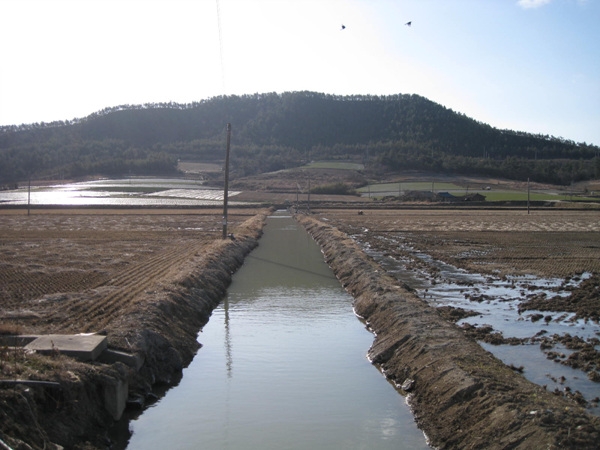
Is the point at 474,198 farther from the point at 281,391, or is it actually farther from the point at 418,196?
the point at 281,391

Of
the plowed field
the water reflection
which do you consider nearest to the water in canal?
the plowed field

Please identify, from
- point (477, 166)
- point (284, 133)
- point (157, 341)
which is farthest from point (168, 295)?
point (284, 133)

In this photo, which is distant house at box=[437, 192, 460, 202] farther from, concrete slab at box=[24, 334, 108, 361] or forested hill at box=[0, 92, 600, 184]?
concrete slab at box=[24, 334, 108, 361]

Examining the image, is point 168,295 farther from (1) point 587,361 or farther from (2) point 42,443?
(1) point 587,361

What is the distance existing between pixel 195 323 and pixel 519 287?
401 inches

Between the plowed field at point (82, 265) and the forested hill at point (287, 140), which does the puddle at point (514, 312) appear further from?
the forested hill at point (287, 140)

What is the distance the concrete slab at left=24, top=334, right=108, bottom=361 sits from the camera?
8758mm

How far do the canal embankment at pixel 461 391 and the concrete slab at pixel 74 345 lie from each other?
484cm

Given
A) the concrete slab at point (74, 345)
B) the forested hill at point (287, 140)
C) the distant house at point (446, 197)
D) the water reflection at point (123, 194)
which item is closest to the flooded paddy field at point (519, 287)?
the concrete slab at point (74, 345)

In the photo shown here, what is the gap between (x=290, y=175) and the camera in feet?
356

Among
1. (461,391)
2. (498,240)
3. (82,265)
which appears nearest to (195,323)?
(461,391)

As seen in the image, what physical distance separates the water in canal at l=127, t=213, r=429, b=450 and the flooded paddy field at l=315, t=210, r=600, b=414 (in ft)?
8.36

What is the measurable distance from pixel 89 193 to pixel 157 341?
76533 millimetres

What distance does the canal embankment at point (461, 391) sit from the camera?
22.3 ft
